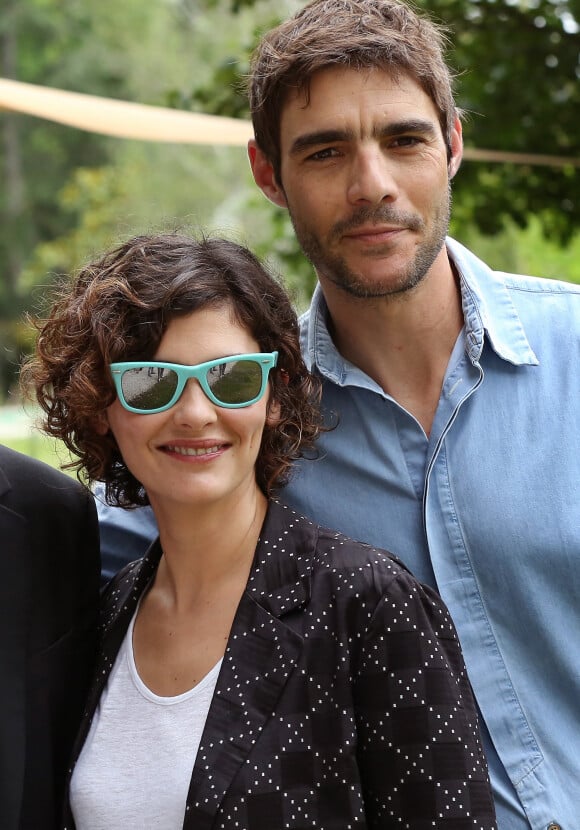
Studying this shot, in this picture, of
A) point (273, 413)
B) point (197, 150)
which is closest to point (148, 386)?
point (273, 413)

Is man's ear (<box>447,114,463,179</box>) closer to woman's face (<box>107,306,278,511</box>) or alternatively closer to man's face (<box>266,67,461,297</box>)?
man's face (<box>266,67,461,297</box>)

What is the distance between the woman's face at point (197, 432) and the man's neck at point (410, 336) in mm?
518

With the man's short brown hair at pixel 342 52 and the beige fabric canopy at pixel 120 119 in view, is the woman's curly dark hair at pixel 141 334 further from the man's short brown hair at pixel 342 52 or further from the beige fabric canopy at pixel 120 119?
the beige fabric canopy at pixel 120 119

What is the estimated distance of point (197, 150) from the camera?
29328 mm

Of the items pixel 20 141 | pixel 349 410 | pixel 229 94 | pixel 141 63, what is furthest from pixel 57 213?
pixel 349 410

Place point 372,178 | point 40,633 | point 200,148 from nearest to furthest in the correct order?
1. point 40,633
2. point 372,178
3. point 200,148

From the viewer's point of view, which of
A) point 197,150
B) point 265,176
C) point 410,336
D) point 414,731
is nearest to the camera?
point 414,731

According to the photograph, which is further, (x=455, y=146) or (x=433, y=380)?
(x=455, y=146)

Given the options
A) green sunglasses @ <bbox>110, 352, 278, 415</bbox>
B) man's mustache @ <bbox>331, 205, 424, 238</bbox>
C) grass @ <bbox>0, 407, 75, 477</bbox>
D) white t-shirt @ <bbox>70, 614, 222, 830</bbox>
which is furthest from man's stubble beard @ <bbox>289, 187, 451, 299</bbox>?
grass @ <bbox>0, 407, 75, 477</bbox>

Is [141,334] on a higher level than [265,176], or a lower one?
lower

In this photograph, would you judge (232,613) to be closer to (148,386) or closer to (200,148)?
(148,386)

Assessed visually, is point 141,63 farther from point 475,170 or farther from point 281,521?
point 281,521

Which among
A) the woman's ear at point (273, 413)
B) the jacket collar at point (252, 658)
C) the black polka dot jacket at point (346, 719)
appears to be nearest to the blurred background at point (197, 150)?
the woman's ear at point (273, 413)

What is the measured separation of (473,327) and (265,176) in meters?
0.71
